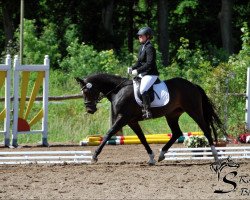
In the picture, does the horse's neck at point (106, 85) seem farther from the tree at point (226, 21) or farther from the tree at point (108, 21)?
the tree at point (108, 21)

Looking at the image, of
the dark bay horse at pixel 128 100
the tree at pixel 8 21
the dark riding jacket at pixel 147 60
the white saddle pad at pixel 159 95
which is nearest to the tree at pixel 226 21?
the tree at pixel 8 21

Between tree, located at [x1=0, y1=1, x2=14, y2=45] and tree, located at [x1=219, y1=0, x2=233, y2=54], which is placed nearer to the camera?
tree, located at [x1=219, y1=0, x2=233, y2=54]

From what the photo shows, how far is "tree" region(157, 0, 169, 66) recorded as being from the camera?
34.8 m

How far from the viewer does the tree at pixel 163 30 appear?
114 feet

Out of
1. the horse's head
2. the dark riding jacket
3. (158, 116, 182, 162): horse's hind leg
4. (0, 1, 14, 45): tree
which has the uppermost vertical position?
the dark riding jacket

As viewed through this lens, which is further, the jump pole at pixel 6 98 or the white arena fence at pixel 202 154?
the jump pole at pixel 6 98

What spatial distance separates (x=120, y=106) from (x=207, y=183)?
293cm

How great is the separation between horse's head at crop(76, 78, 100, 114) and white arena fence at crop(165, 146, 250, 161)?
4.89 feet

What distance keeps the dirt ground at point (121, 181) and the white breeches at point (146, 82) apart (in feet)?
3.87

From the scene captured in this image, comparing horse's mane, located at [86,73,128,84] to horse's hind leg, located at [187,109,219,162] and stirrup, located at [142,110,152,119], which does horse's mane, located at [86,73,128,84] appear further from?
horse's hind leg, located at [187,109,219,162]

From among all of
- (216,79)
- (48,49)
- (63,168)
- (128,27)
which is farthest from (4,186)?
(128,27)

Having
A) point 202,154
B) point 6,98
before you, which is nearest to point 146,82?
point 202,154
